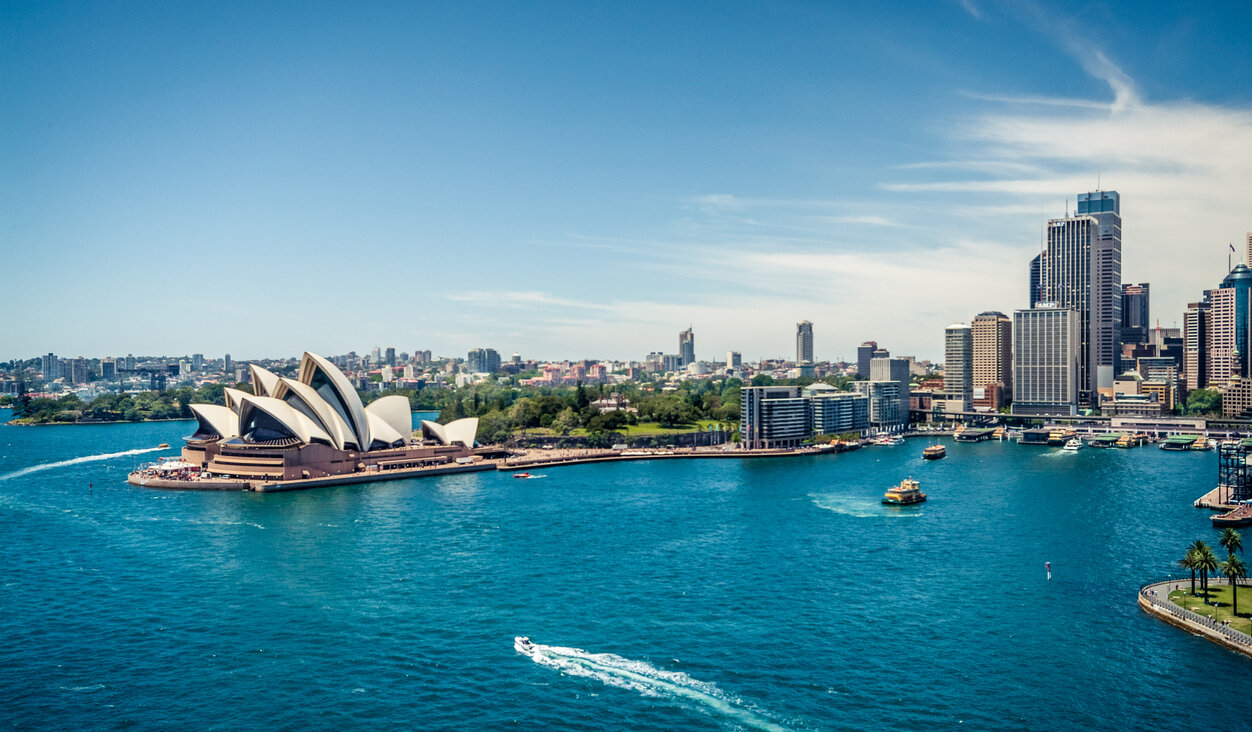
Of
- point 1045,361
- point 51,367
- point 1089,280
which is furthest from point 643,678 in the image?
point 51,367

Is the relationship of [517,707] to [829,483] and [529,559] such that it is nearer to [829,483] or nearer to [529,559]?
[529,559]

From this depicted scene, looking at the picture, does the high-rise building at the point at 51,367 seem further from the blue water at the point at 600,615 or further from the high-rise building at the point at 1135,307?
the high-rise building at the point at 1135,307

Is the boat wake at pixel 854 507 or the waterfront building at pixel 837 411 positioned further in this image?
the waterfront building at pixel 837 411

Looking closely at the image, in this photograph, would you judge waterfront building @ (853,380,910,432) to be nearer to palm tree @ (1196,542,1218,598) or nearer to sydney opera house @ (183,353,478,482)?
sydney opera house @ (183,353,478,482)

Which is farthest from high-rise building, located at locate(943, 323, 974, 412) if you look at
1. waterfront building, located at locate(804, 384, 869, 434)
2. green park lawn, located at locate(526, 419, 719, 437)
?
green park lawn, located at locate(526, 419, 719, 437)

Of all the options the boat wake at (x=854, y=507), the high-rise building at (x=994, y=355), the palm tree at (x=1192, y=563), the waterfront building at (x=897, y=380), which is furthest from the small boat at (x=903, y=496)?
the high-rise building at (x=994, y=355)
